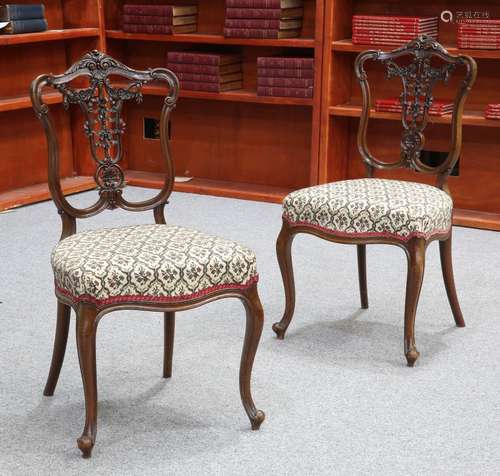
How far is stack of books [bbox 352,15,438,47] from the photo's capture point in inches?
170

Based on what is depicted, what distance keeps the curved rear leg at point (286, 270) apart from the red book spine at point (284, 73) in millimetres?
1833

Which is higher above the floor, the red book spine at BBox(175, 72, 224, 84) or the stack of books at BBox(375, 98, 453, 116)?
the red book spine at BBox(175, 72, 224, 84)

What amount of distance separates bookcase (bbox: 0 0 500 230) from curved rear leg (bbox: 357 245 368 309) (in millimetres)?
1274

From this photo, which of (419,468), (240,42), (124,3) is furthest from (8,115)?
(419,468)

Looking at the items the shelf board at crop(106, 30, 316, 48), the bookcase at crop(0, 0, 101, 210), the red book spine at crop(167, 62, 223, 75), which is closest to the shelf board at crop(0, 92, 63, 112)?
the bookcase at crop(0, 0, 101, 210)

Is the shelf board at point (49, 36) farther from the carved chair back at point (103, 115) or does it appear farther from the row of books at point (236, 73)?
the carved chair back at point (103, 115)

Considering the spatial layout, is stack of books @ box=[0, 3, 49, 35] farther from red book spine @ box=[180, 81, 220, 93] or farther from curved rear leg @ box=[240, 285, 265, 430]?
curved rear leg @ box=[240, 285, 265, 430]

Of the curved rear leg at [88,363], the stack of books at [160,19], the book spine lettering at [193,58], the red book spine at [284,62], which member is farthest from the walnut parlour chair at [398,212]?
the stack of books at [160,19]

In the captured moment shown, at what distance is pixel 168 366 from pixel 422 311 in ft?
3.43

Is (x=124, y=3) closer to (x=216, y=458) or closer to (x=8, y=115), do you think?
(x=8, y=115)

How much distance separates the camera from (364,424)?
96.7 inches

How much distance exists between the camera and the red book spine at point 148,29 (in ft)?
16.1

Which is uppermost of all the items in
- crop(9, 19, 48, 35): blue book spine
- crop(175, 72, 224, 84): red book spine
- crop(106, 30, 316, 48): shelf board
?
crop(9, 19, 48, 35): blue book spine

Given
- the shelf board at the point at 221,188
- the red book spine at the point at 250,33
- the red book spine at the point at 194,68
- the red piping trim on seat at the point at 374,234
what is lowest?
the shelf board at the point at 221,188
